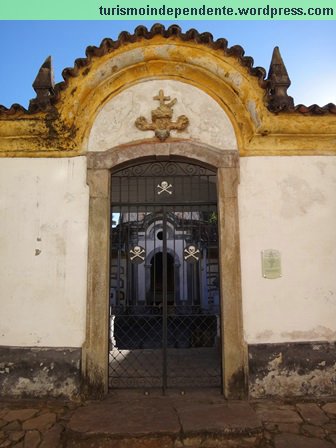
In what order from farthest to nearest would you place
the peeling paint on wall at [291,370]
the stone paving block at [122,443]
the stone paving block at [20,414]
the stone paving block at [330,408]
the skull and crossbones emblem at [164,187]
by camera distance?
the skull and crossbones emblem at [164,187] → the peeling paint on wall at [291,370] → the stone paving block at [330,408] → the stone paving block at [20,414] → the stone paving block at [122,443]

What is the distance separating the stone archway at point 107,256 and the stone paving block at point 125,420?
0.53 metres

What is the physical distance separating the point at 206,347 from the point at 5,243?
406 centimetres

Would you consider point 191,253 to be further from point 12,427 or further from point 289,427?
point 12,427

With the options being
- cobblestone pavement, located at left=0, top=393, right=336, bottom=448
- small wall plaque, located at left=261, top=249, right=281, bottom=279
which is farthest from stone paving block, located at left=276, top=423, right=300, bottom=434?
small wall plaque, located at left=261, top=249, right=281, bottom=279

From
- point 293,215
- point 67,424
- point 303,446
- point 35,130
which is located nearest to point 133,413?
point 67,424

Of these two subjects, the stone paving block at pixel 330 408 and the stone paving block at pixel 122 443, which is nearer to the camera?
the stone paving block at pixel 122 443

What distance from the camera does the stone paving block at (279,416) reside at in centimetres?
387

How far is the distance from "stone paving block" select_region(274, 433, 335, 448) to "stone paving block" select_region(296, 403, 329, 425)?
1.25ft

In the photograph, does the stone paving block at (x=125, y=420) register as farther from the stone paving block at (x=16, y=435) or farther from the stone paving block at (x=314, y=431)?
the stone paving block at (x=314, y=431)

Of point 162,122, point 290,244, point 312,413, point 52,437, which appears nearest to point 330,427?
point 312,413

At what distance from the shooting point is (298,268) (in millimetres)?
4633

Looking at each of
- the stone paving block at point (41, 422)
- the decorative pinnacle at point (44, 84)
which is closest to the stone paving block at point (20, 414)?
the stone paving block at point (41, 422)

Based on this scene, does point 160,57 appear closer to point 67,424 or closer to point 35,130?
point 35,130

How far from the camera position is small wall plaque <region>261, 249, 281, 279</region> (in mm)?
4610
